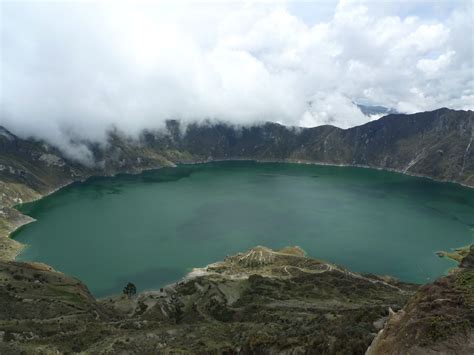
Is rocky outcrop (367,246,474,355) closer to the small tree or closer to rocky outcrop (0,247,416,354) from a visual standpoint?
rocky outcrop (0,247,416,354)

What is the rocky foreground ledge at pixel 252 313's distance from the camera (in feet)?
119

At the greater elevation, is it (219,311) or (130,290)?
(219,311)

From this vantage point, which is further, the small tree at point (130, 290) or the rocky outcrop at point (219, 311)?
the small tree at point (130, 290)

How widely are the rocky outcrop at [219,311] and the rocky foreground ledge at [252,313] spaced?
22cm

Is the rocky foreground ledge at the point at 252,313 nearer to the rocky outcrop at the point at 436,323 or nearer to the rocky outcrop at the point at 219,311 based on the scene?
the rocky outcrop at the point at 436,323

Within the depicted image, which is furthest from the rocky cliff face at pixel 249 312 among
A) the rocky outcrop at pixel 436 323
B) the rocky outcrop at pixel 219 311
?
the rocky outcrop at pixel 219 311

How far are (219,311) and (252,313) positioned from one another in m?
10.4

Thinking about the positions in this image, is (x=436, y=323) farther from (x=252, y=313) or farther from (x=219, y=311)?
(x=219, y=311)

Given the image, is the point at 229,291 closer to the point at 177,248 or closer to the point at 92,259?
the point at 177,248

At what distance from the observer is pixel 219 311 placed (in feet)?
347

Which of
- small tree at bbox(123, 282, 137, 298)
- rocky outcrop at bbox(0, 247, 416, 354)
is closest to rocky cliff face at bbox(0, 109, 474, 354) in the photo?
rocky outcrop at bbox(0, 247, 416, 354)

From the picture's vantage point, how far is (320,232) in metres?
190

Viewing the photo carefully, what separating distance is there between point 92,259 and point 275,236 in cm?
7480


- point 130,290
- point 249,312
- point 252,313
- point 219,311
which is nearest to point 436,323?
point 252,313
